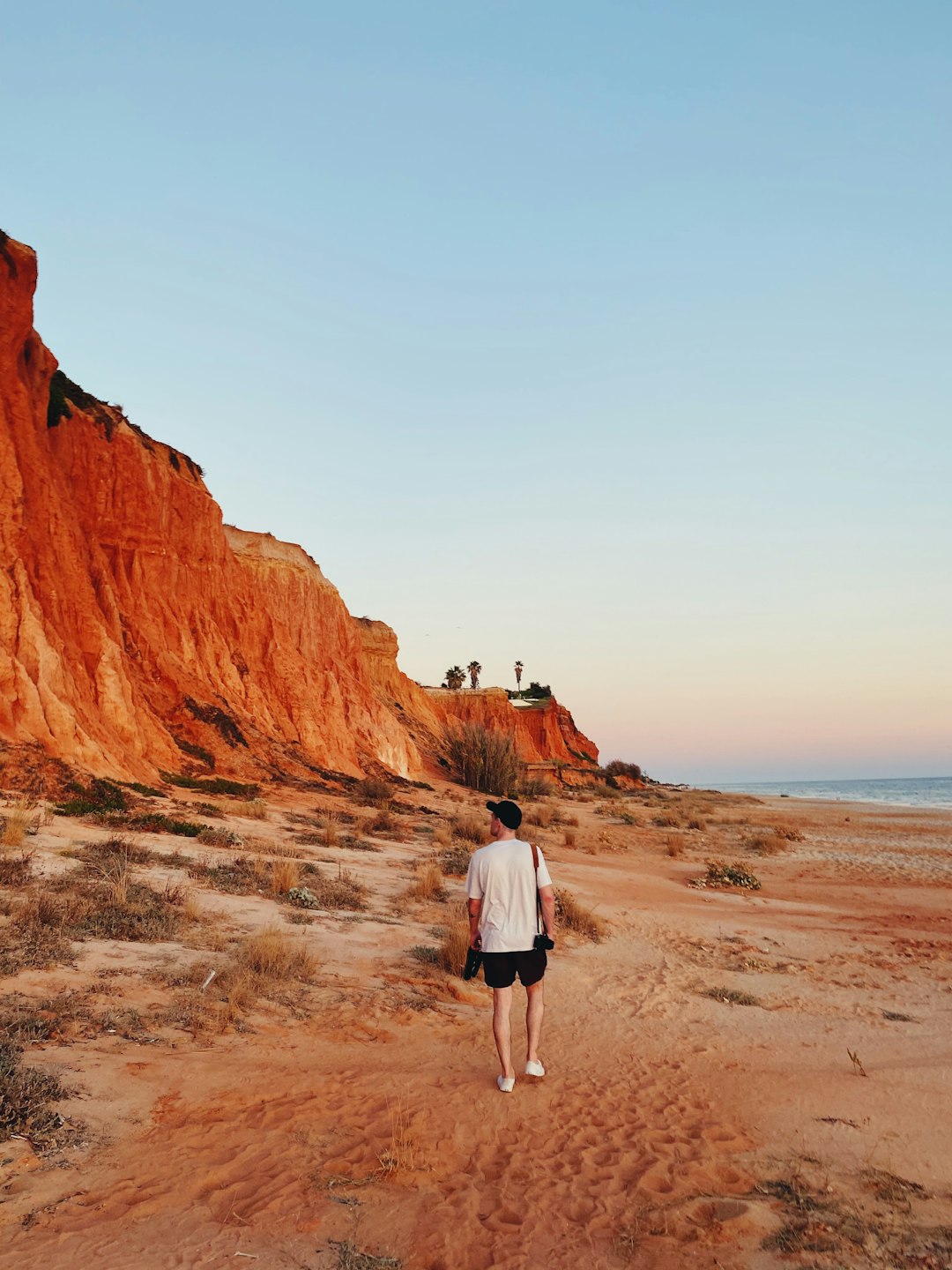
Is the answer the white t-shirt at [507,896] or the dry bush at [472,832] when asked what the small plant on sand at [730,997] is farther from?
the dry bush at [472,832]

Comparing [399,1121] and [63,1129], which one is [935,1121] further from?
[63,1129]

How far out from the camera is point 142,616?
2356 cm

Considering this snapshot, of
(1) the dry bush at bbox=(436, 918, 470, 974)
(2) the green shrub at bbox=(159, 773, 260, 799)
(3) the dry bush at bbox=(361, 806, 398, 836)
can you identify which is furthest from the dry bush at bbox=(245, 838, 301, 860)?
(2) the green shrub at bbox=(159, 773, 260, 799)

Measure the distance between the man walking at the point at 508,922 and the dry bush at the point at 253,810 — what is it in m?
11.9

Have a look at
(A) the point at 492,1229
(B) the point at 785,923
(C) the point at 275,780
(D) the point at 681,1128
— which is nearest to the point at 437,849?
(B) the point at 785,923

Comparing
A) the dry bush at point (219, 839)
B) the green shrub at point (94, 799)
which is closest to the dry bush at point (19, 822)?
the green shrub at point (94, 799)

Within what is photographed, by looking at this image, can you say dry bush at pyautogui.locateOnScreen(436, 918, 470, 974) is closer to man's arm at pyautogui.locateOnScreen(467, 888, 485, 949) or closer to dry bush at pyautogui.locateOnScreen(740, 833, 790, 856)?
man's arm at pyautogui.locateOnScreen(467, 888, 485, 949)

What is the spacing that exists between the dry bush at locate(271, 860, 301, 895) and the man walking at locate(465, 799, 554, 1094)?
5339 millimetres

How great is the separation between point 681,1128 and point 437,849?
11.3m

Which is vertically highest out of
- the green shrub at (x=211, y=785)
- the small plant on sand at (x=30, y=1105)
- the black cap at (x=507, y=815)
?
the black cap at (x=507, y=815)

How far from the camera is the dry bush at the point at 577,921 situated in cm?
1030

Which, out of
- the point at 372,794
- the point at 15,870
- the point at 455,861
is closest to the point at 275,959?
the point at 15,870

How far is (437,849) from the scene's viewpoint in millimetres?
15836

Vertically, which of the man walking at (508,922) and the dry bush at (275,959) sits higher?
the man walking at (508,922)
